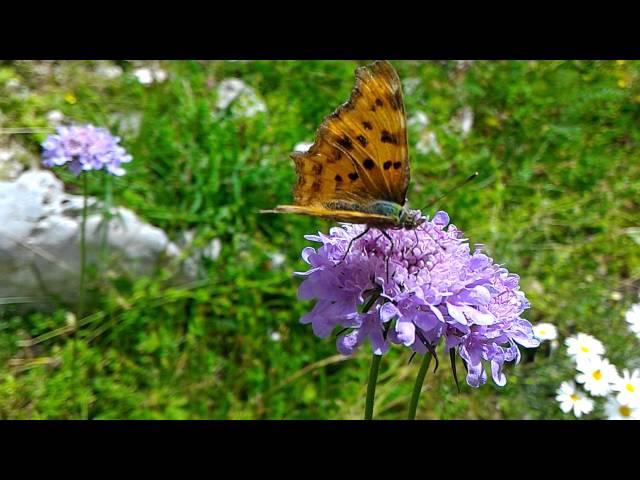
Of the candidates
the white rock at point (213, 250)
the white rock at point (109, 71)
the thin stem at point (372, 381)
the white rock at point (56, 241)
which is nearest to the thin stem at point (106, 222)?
the white rock at point (56, 241)

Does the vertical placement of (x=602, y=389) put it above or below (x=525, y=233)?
below

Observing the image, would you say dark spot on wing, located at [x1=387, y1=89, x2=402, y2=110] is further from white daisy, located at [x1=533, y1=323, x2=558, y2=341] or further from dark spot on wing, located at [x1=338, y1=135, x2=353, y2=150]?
white daisy, located at [x1=533, y1=323, x2=558, y2=341]

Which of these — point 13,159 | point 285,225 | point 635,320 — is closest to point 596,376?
point 635,320

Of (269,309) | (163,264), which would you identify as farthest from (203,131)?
(269,309)

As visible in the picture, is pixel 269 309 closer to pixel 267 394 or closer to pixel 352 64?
pixel 267 394

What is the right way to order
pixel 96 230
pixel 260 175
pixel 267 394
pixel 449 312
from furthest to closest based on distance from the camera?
pixel 260 175 < pixel 96 230 < pixel 267 394 < pixel 449 312

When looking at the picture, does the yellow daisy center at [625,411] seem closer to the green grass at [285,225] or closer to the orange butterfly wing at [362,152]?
the green grass at [285,225]

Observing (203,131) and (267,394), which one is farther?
(203,131)
